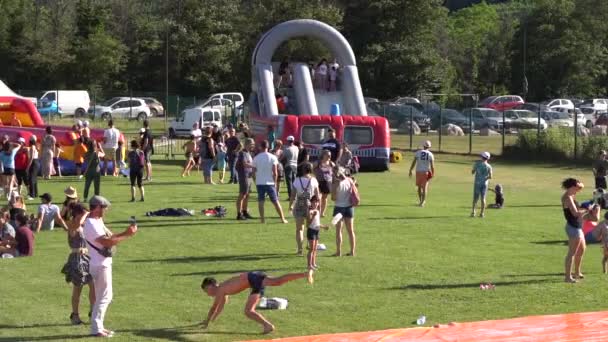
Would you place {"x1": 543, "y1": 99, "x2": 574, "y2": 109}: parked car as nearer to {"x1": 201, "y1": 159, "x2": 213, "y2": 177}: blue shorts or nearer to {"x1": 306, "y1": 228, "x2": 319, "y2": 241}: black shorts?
{"x1": 201, "y1": 159, "x2": 213, "y2": 177}: blue shorts

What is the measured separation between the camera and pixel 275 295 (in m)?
14.8

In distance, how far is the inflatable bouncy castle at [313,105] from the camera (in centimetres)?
3541

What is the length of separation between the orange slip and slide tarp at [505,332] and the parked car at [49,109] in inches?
1915

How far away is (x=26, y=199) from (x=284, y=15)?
41459 millimetres

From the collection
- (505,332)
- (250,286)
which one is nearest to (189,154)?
(250,286)

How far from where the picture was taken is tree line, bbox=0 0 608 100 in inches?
2653

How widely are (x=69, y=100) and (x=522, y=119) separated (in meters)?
25.0

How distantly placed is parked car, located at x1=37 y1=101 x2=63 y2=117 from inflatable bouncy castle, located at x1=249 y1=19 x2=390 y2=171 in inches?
880

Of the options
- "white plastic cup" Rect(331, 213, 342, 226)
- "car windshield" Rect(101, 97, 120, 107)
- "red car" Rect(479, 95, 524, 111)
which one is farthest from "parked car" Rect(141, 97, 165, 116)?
"white plastic cup" Rect(331, 213, 342, 226)

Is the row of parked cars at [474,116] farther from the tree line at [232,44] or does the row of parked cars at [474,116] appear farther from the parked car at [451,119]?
the tree line at [232,44]

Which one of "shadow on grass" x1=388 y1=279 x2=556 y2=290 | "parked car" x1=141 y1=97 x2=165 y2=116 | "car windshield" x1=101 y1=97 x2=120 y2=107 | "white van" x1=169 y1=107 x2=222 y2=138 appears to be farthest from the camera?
"parked car" x1=141 y1=97 x2=165 y2=116

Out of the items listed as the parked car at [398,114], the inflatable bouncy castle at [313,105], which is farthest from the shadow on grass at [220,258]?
the parked car at [398,114]

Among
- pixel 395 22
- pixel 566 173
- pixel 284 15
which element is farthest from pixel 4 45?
pixel 566 173

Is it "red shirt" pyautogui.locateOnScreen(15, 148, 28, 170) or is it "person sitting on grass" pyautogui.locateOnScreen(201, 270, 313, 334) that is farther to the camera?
"red shirt" pyautogui.locateOnScreen(15, 148, 28, 170)
